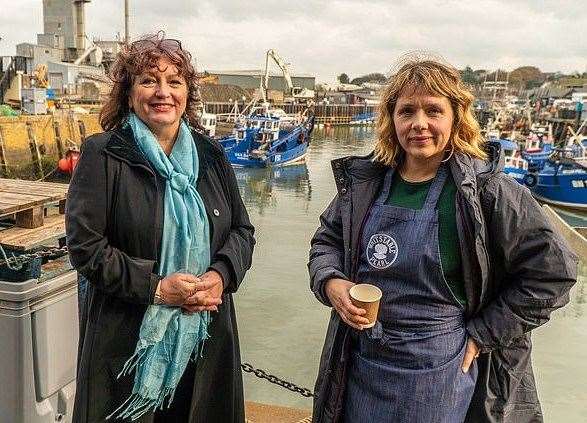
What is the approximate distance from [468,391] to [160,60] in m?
1.18

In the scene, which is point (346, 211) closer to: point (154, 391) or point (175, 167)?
point (175, 167)

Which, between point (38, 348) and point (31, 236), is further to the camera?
point (31, 236)

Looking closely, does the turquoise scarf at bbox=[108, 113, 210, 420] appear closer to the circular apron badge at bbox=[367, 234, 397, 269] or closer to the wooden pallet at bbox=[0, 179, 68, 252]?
the circular apron badge at bbox=[367, 234, 397, 269]

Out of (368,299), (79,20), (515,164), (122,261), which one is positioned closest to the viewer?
(368,299)

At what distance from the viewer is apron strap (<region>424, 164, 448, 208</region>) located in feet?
4.58

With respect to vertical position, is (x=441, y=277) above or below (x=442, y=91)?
below

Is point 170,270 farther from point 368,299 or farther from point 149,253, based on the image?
point 368,299

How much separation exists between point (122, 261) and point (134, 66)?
0.53m

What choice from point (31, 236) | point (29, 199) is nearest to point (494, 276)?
point (29, 199)

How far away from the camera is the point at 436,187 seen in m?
1.41

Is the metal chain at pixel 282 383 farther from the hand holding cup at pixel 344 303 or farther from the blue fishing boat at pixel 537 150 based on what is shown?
the blue fishing boat at pixel 537 150

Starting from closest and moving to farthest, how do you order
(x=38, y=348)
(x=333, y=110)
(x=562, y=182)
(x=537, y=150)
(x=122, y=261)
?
1. (x=122, y=261)
2. (x=38, y=348)
3. (x=562, y=182)
4. (x=537, y=150)
5. (x=333, y=110)

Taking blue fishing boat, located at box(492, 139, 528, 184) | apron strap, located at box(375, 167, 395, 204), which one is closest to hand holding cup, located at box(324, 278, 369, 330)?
apron strap, located at box(375, 167, 395, 204)

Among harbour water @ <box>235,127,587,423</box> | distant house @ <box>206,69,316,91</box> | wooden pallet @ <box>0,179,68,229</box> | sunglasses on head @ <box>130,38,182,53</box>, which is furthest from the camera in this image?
distant house @ <box>206,69,316,91</box>
